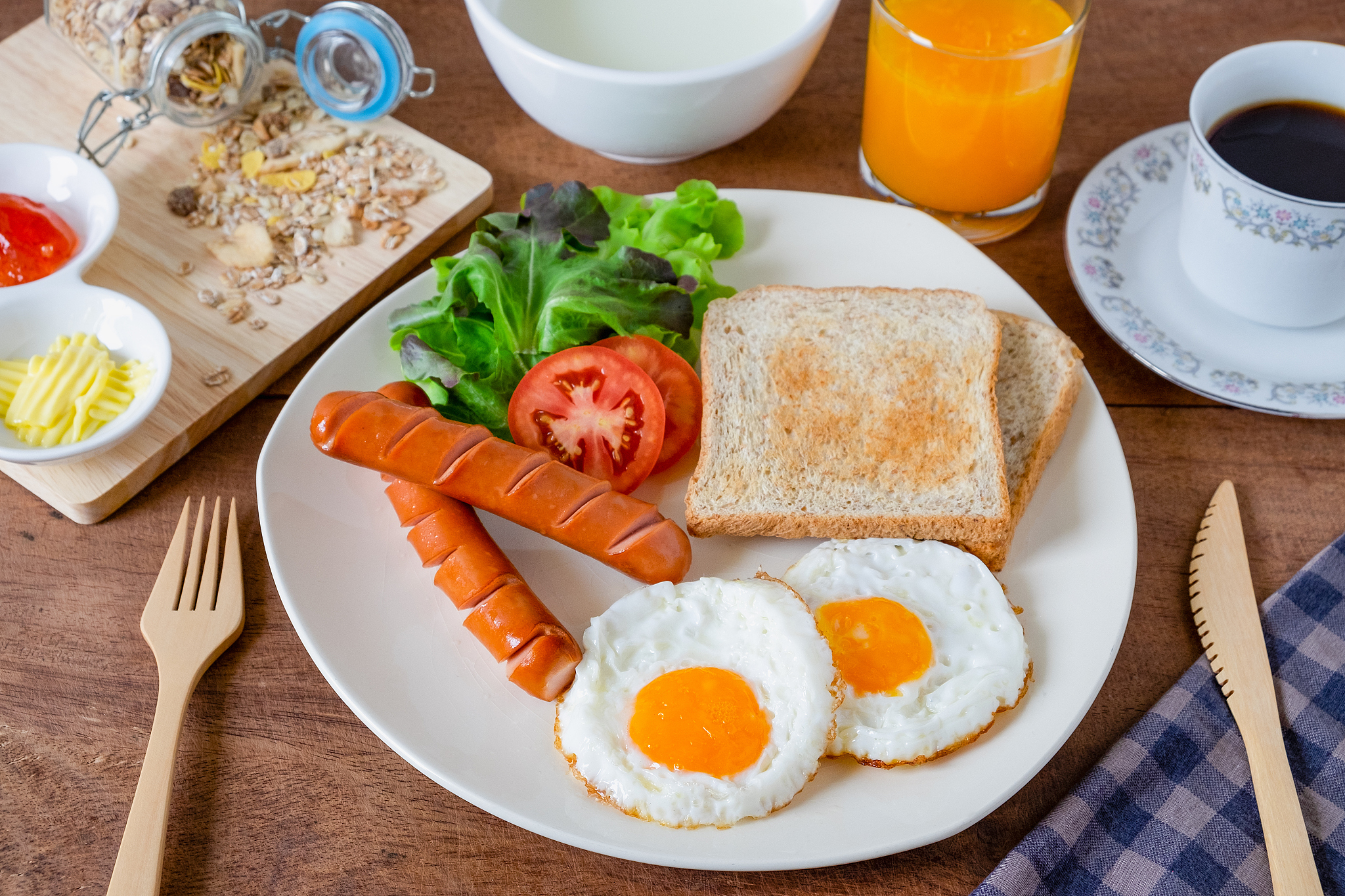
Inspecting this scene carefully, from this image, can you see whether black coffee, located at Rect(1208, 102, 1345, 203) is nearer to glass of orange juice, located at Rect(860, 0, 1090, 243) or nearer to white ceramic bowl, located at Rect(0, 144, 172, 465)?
glass of orange juice, located at Rect(860, 0, 1090, 243)

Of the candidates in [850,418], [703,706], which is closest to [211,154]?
[850,418]

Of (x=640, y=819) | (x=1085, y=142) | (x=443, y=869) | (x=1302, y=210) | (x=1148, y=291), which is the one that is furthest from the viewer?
(x=1085, y=142)

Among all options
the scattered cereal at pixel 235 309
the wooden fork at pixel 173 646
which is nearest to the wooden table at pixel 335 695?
the wooden fork at pixel 173 646

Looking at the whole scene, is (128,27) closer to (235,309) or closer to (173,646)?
(235,309)

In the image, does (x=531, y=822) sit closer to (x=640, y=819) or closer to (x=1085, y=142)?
(x=640, y=819)

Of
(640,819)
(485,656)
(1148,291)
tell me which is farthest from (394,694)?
(1148,291)

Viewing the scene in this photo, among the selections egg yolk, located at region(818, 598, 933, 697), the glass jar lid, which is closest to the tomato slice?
egg yolk, located at region(818, 598, 933, 697)

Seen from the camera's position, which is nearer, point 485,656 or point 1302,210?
point 485,656
